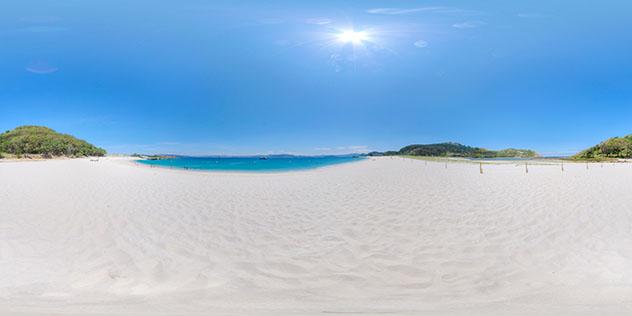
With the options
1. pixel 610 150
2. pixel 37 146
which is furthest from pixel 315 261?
pixel 37 146

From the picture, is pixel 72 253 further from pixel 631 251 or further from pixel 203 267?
pixel 631 251

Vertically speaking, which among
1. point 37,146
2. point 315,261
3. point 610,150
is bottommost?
point 315,261

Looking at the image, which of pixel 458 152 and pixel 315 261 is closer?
pixel 315 261

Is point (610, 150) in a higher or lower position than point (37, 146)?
lower

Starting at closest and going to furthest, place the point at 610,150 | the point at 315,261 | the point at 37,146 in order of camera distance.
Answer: the point at 315,261
the point at 610,150
the point at 37,146

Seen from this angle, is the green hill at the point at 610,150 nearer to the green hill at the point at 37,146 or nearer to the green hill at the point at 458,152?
the green hill at the point at 458,152

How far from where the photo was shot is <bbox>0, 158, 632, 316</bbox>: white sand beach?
374cm

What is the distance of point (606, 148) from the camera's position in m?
69.7

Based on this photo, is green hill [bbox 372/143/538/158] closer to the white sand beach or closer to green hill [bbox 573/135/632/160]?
green hill [bbox 573/135/632/160]

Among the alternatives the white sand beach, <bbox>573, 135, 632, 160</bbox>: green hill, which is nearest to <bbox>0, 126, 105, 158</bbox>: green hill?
the white sand beach

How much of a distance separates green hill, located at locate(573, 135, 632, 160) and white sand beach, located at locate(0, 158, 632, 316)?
75191 millimetres

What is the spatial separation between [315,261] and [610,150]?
8977cm

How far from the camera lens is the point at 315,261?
17.1 feet

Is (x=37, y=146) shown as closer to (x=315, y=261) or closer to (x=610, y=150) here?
(x=315, y=261)
